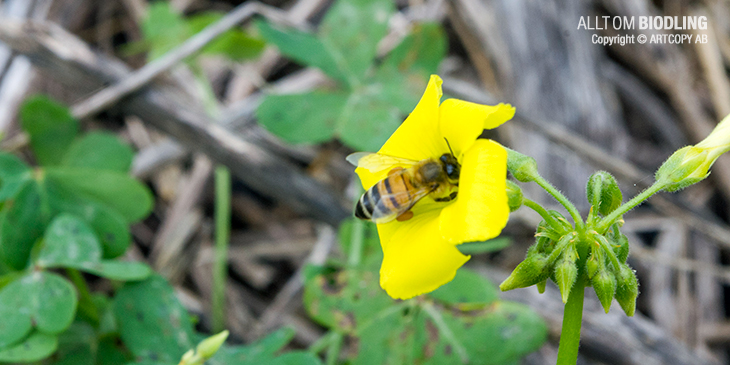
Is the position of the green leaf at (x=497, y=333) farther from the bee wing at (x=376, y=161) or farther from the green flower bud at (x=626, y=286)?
the green flower bud at (x=626, y=286)

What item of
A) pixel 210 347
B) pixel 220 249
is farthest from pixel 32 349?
pixel 220 249

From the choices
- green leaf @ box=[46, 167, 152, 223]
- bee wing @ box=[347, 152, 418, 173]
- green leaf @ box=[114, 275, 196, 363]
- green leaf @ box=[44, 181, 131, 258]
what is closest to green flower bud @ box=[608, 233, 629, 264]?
bee wing @ box=[347, 152, 418, 173]

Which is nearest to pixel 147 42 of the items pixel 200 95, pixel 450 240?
pixel 200 95

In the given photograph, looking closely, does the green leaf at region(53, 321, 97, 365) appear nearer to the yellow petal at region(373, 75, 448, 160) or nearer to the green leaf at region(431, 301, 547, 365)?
the green leaf at region(431, 301, 547, 365)

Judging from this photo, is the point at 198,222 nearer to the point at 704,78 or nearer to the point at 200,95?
the point at 200,95

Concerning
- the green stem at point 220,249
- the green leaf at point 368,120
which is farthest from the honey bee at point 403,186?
the green stem at point 220,249

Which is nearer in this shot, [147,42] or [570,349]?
[570,349]
